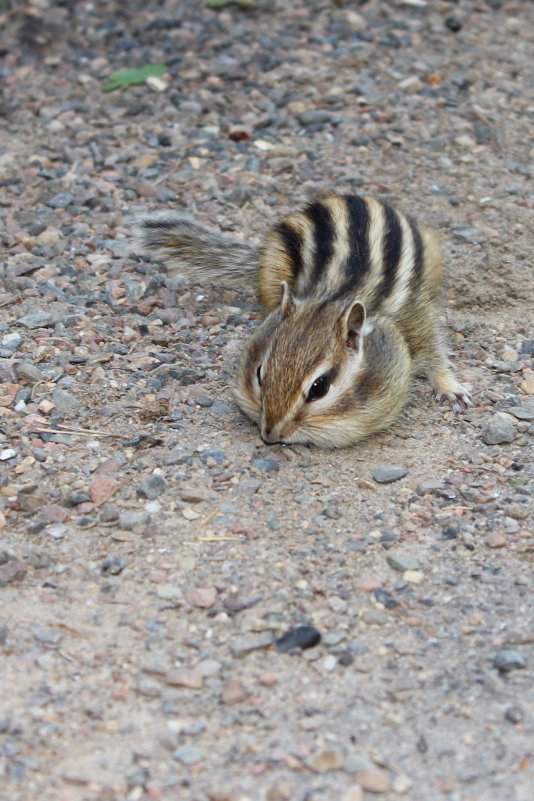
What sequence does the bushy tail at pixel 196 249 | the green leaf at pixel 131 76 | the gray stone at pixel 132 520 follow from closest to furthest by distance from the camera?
the gray stone at pixel 132 520, the bushy tail at pixel 196 249, the green leaf at pixel 131 76

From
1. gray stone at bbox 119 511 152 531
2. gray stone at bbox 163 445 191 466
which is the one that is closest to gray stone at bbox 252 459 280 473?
gray stone at bbox 163 445 191 466

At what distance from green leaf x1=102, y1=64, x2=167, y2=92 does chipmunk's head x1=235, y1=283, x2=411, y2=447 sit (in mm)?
3362

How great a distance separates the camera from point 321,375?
197 inches

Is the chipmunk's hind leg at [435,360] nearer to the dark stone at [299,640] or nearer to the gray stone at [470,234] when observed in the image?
the gray stone at [470,234]

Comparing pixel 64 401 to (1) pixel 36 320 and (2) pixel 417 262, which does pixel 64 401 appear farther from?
(2) pixel 417 262

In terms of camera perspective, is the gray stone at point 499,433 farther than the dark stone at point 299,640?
Yes

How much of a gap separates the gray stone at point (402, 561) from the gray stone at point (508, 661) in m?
0.57

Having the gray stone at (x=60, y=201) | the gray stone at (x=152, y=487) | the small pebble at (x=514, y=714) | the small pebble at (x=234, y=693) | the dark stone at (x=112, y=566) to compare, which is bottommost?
Result: the gray stone at (x=60, y=201)

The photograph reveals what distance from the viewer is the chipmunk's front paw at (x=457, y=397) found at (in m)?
5.57

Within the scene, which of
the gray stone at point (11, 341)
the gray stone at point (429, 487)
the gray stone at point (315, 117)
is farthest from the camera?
the gray stone at point (315, 117)

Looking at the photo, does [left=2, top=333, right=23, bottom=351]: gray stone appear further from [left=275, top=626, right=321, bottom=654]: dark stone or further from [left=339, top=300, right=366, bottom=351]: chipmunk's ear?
[left=275, top=626, right=321, bottom=654]: dark stone

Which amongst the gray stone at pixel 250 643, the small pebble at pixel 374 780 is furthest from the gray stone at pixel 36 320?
the small pebble at pixel 374 780

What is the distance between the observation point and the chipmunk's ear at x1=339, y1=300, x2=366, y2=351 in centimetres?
511

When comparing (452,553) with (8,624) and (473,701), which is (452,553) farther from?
(8,624)
